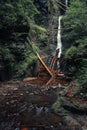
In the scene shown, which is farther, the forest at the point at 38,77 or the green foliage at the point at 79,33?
the green foliage at the point at 79,33

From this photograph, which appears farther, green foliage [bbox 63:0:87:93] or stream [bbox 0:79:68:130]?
green foliage [bbox 63:0:87:93]

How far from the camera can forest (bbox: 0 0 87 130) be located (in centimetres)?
865

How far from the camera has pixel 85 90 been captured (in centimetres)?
1001

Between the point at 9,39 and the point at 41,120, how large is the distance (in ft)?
30.2

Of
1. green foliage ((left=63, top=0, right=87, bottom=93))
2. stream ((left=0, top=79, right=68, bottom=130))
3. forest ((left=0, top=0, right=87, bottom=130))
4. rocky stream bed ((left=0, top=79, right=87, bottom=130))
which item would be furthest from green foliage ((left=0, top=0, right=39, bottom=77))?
green foliage ((left=63, top=0, right=87, bottom=93))

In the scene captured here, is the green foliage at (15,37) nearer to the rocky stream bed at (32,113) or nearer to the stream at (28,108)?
the stream at (28,108)

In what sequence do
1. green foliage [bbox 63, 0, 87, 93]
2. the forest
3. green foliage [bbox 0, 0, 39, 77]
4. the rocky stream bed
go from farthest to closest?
green foliage [bbox 0, 0, 39, 77]
green foliage [bbox 63, 0, 87, 93]
the forest
the rocky stream bed

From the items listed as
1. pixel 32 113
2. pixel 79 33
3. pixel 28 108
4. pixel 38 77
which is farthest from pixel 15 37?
pixel 32 113

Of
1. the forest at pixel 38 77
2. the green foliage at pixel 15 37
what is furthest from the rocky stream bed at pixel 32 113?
the green foliage at pixel 15 37

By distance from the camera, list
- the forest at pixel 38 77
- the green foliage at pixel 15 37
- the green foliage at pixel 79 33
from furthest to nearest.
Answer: the green foliage at pixel 15 37, the green foliage at pixel 79 33, the forest at pixel 38 77

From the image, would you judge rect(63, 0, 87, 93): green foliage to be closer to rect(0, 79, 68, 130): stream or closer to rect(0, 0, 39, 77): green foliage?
rect(0, 79, 68, 130): stream

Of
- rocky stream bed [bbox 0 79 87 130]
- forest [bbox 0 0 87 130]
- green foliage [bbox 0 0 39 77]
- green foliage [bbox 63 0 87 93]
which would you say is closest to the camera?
rocky stream bed [bbox 0 79 87 130]

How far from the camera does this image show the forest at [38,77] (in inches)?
341

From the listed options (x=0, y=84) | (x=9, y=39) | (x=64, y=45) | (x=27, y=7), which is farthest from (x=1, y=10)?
(x=64, y=45)
